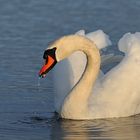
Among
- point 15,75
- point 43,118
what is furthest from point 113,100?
point 15,75

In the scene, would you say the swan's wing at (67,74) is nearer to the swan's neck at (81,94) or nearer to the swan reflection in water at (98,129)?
the swan's neck at (81,94)

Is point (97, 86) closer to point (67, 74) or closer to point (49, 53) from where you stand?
point (67, 74)

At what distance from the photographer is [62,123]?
916cm

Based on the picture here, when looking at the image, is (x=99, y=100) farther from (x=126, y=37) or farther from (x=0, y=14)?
(x=0, y=14)

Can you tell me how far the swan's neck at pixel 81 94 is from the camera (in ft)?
30.3

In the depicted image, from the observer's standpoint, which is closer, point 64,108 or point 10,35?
point 64,108

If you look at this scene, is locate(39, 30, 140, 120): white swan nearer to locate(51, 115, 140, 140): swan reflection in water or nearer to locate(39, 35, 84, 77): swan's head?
locate(39, 35, 84, 77): swan's head

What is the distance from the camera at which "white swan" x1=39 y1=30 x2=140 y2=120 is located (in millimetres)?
9094

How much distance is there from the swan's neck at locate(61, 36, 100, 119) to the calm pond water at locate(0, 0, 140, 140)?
0.44 feet

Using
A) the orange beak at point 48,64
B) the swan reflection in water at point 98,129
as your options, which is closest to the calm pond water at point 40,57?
the swan reflection in water at point 98,129

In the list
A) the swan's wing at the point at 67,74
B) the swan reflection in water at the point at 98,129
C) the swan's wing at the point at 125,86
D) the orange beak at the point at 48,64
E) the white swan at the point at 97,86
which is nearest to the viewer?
the swan reflection in water at the point at 98,129

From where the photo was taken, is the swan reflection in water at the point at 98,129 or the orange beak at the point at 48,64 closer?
the swan reflection in water at the point at 98,129

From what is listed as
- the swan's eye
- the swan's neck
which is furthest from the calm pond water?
the swan's eye

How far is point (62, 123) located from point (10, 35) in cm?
351
